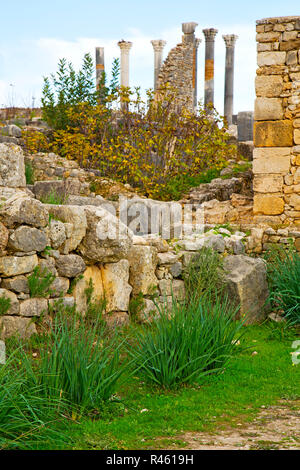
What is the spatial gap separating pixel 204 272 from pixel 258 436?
3.52m

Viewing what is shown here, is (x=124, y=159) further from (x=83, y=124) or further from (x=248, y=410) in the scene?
(x=248, y=410)

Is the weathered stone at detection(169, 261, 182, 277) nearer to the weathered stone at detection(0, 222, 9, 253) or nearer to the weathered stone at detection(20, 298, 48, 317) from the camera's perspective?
the weathered stone at detection(20, 298, 48, 317)

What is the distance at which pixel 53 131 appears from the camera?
13.7 metres

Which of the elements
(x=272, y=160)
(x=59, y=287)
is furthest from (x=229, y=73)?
(x=59, y=287)

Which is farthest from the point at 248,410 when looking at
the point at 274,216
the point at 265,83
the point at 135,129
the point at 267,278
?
the point at 135,129

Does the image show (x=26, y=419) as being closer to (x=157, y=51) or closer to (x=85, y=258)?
(x=85, y=258)

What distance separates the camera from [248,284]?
7523mm

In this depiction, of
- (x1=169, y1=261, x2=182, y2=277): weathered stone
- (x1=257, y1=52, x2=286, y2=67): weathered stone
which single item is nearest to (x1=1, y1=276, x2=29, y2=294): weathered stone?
(x1=169, y1=261, x2=182, y2=277): weathered stone

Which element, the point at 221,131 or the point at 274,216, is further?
the point at 221,131

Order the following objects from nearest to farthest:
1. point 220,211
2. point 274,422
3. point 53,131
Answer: point 274,422 → point 220,211 → point 53,131

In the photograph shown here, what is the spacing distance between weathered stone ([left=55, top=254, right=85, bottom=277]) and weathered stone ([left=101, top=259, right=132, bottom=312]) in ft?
1.47

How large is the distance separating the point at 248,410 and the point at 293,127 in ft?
20.1

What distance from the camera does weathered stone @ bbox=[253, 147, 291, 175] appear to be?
987 cm

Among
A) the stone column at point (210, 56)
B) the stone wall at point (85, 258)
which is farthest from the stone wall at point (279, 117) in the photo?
the stone column at point (210, 56)
